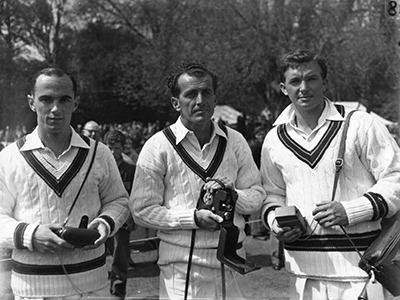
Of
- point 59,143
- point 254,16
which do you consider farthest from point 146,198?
point 254,16

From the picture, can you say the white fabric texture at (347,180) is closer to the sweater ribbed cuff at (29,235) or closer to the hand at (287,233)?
the hand at (287,233)

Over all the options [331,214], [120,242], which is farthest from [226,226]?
[120,242]

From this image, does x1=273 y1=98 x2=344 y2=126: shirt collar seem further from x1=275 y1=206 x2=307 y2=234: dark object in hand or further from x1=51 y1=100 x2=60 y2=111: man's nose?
x1=51 y1=100 x2=60 y2=111: man's nose

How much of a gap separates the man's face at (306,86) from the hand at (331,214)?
0.56m

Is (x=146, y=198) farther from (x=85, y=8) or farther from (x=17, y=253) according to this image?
(x=85, y=8)

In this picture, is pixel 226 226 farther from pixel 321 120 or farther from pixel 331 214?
pixel 321 120

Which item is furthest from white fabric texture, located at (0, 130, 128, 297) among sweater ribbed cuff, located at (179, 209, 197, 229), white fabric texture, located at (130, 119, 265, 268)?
sweater ribbed cuff, located at (179, 209, 197, 229)

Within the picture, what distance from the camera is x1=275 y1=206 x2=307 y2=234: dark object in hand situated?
2679mm

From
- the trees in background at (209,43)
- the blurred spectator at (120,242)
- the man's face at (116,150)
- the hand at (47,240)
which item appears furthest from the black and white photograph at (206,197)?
→ the trees in background at (209,43)

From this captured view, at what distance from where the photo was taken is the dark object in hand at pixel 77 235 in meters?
2.52

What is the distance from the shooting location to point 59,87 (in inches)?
106

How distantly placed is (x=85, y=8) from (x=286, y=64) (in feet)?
61.3

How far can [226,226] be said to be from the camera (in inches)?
107

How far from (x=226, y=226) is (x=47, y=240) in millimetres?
895
